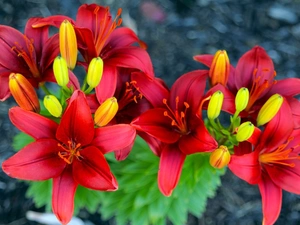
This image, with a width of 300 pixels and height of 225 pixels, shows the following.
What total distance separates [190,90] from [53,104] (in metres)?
0.44

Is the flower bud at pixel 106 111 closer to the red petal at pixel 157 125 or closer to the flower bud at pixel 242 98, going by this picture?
the red petal at pixel 157 125

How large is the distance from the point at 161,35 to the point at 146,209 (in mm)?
1243

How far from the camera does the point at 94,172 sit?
1317 mm

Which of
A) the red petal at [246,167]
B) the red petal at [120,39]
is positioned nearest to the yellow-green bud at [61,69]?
the red petal at [120,39]

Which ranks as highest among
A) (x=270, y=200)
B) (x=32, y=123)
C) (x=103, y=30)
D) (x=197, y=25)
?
(x=103, y=30)

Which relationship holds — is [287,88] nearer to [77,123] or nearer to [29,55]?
[77,123]

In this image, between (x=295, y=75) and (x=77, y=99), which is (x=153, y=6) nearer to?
(x=295, y=75)

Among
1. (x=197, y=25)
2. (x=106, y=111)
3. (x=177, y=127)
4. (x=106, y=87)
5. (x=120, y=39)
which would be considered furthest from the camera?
(x=197, y=25)

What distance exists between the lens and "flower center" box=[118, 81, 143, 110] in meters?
1.51

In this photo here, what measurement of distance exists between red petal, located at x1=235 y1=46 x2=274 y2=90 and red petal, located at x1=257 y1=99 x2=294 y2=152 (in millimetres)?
177

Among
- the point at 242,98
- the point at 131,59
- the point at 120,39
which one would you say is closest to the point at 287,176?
the point at 242,98

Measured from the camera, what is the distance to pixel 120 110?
156cm

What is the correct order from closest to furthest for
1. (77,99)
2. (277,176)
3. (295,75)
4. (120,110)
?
(77,99) < (277,176) < (120,110) < (295,75)

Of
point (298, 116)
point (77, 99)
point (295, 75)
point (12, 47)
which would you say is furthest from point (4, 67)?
point (295, 75)
